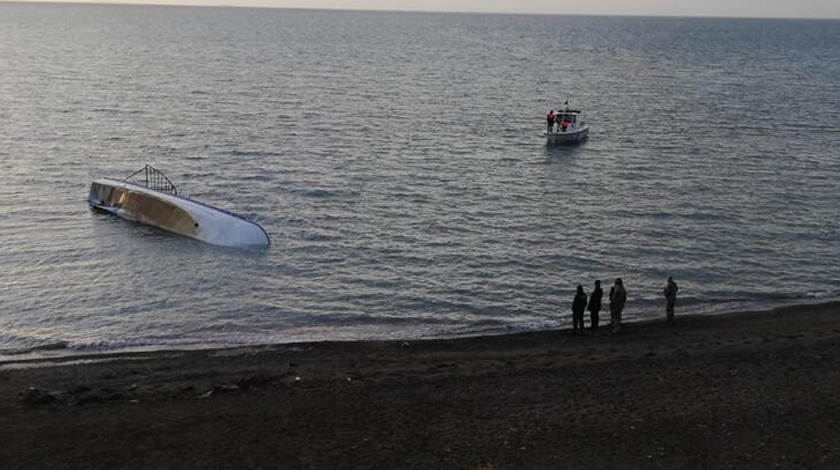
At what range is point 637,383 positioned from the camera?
19.5 meters

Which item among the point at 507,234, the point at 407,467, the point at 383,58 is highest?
the point at 383,58

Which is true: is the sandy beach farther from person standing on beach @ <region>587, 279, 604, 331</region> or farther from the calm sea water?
the calm sea water

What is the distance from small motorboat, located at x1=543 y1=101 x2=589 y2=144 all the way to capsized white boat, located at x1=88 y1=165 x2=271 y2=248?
26.8m

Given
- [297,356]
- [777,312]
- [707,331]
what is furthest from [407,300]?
[777,312]

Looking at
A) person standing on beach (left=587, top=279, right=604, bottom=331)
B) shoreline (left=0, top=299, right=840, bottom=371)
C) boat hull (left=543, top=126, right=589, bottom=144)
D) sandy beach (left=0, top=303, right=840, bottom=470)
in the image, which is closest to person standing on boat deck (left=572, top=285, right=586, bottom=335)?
person standing on beach (left=587, top=279, right=604, bottom=331)

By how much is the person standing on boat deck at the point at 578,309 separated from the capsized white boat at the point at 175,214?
46.4 feet

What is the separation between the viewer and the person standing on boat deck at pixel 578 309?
24.1m

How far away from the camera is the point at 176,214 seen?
36.3 metres

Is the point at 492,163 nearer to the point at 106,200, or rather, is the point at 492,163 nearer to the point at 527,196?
the point at 527,196

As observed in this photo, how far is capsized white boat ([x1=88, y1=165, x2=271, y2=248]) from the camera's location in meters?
34.5

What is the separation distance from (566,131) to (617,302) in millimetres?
37165

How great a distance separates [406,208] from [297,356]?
62.5 feet

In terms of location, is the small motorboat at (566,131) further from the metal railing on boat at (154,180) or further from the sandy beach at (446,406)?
the sandy beach at (446,406)

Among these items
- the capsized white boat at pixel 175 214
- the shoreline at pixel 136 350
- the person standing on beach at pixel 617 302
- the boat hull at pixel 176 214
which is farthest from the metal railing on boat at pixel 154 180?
the person standing on beach at pixel 617 302
